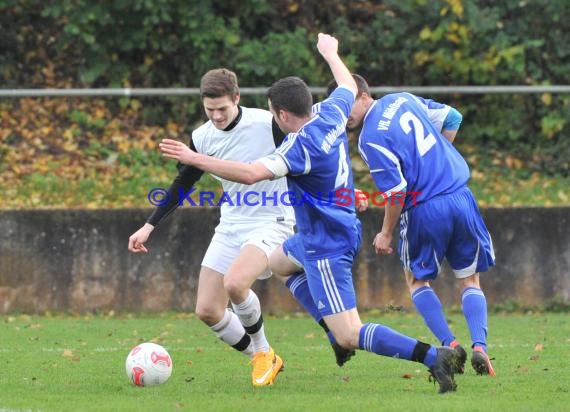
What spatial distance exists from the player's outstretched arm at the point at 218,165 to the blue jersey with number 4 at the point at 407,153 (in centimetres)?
136

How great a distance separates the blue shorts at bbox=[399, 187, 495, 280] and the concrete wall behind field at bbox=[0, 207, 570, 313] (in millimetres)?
4696

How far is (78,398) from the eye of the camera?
6555 mm

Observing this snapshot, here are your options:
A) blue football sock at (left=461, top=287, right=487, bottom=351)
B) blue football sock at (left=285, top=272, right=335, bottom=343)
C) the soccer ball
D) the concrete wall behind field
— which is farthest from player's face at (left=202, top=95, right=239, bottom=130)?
the concrete wall behind field

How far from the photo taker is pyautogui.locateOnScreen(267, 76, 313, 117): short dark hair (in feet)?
21.2

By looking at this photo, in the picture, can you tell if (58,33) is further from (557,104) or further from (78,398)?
(78,398)

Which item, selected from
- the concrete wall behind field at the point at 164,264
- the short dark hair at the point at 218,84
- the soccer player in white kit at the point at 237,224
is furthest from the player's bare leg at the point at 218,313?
the concrete wall behind field at the point at 164,264

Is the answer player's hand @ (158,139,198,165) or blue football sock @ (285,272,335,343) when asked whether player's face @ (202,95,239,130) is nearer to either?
blue football sock @ (285,272,335,343)

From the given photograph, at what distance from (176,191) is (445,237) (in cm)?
182

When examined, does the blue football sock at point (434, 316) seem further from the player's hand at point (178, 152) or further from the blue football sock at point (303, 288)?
the player's hand at point (178, 152)

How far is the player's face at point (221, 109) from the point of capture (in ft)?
24.4

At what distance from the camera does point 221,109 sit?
7.48 meters

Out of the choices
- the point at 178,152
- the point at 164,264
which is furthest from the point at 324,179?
the point at 164,264

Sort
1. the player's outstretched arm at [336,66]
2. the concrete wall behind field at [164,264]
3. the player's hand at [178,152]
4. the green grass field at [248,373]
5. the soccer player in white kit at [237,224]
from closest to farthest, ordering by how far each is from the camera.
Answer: the player's hand at [178,152] → the green grass field at [248,373] → the player's outstretched arm at [336,66] → the soccer player in white kit at [237,224] → the concrete wall behind field at [164,264]

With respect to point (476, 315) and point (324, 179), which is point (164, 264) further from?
point (324, 179)
